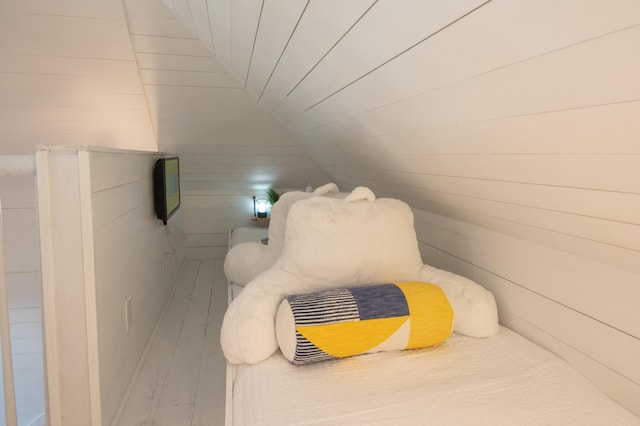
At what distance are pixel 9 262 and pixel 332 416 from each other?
3.07m

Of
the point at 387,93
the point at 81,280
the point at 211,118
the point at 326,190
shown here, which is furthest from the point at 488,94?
the point at 211,118

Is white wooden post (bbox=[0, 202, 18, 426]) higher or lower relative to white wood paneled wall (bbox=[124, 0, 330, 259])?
lower

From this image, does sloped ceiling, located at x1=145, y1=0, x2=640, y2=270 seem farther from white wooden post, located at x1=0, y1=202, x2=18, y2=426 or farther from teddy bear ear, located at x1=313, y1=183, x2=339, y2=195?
white wooden post, located at x1=0, y1=202, x2=18, y2=426

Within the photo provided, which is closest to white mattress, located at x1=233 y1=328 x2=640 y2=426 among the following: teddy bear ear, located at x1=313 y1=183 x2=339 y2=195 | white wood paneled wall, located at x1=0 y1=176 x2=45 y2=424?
teddy bear ear, located at x1=313 y1=183 x2=339 y2=195

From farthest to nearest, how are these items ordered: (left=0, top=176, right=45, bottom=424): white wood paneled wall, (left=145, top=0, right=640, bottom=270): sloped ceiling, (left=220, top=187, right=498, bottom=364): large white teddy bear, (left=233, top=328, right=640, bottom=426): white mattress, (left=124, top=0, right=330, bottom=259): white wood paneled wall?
(left=0, top=176, right=45, bottom=424): white wood paneled wall < (left=124, top=0, right=330, bottom=259): white wood paneled wall < (left=220, top=187, right=498, bottom=364): large white teddy bear < (left=233, top=328, right=640, bottom=426): white mattress < (left=145, top=0, right=640, bottom=270): sloped ceiling

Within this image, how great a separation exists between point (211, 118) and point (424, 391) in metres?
2.49

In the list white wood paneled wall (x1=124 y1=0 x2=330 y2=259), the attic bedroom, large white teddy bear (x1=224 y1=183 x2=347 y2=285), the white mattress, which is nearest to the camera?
the attic bedroom

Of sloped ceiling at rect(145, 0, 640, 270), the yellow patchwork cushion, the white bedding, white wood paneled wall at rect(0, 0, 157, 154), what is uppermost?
white wood paneled wall at rect(0, 0, 157, 154)

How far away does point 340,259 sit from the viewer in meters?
1.53

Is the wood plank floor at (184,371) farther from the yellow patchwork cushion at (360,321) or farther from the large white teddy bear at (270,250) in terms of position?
the yellow patchwork cushion at (360,321)

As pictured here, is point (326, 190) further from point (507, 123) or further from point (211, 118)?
point (211, 118)

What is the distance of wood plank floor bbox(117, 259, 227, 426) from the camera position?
5.53ft

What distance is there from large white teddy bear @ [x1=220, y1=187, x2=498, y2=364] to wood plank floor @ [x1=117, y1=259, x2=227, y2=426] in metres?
0.64

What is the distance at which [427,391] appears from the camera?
1.12 metres
